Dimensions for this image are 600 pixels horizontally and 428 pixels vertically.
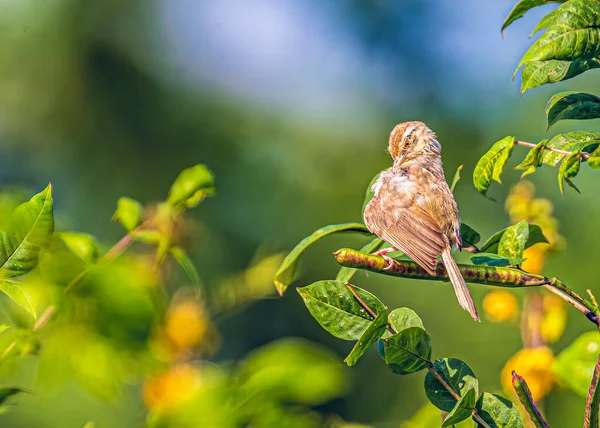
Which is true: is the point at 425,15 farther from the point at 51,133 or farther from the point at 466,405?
the point at 466,405

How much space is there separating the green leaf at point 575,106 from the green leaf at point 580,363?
0.22 m

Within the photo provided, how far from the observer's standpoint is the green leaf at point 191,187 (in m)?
0.81

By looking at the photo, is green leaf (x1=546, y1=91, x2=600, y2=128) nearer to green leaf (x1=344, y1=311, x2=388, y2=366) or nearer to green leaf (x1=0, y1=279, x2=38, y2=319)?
green leaf (x1=344, y1=311, x2=388, y2=366)

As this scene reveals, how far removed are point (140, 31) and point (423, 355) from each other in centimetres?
741

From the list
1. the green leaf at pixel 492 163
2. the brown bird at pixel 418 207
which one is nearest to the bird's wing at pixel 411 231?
the brown bird at pixel 418 207

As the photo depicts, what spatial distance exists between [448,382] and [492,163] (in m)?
0.25

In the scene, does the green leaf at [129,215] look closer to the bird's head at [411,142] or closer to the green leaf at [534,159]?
the green leaf at [534,159]

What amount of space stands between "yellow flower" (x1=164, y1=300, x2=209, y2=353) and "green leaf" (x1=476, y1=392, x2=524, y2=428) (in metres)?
0.25

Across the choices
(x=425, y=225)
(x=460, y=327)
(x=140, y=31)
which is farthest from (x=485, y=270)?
(x=140, y=31)

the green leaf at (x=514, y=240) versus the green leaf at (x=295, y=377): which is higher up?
the green leaf at (x=295, y=377)

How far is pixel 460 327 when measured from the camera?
162 inches

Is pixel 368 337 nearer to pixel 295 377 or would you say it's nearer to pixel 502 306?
pixel 295 377

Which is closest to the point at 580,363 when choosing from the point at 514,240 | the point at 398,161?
the point at 514,240

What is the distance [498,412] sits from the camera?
573mm
